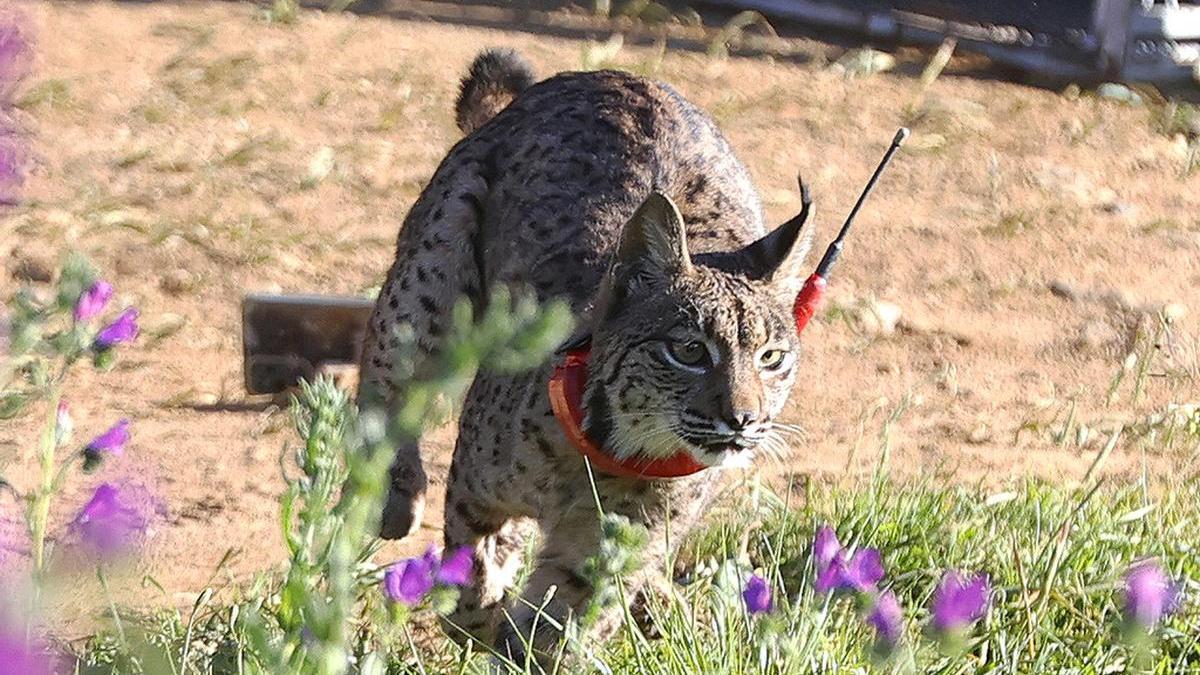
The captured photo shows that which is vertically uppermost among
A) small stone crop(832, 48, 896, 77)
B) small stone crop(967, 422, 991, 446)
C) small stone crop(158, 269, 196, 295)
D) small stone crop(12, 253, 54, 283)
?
small stone crop(832, 48, 896, 77)

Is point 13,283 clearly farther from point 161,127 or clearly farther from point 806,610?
point 806,610

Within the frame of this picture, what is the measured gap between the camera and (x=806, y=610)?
344cm

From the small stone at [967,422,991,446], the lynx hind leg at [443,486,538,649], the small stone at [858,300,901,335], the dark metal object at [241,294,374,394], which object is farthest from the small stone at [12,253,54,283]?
the small stone at [967,422,991,446]

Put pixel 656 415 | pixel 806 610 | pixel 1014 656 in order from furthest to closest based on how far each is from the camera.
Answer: pixel 656 415 < pixel 1014 656 < pixel 806 610

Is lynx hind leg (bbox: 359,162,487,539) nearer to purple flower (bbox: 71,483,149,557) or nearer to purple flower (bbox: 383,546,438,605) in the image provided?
purple flower (bbox: 383,546,438,605)

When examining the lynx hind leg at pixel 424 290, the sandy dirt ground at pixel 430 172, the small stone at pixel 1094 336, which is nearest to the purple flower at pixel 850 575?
the sandy dirt ground at pixel 430 172

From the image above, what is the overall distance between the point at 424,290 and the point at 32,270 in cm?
204

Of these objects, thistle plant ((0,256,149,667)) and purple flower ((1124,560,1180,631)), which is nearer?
thistle plant ((0,256,149,667))

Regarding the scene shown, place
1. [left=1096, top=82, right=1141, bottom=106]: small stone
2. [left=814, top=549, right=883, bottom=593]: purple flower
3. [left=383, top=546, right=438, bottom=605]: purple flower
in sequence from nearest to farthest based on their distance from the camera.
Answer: [left=383, top=546, right=438, bottom=605]: purple flower, [left=814, top=549, right=883, bottom=593]: purple flower, [left=1096, top=82, right=1141, bottom=106]: small stone

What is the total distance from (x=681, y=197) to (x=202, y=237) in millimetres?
2680

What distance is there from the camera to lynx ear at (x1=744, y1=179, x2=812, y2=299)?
4352 millimetres

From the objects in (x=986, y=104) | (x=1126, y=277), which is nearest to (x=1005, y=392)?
(x=1126, y=277)

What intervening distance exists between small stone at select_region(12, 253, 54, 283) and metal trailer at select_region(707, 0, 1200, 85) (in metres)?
4.78

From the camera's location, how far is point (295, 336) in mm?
6223
